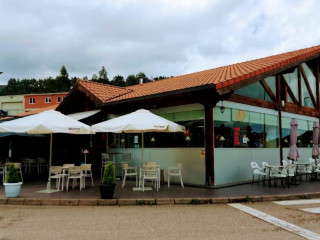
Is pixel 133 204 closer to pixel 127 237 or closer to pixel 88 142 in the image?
pixel 127 237

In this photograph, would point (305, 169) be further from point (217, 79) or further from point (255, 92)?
point (217, 79)

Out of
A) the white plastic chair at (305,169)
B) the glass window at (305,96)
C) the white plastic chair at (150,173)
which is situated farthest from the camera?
the glass window at (305,96)

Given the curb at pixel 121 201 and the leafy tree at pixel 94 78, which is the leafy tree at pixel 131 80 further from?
the curb at pixel 121 201

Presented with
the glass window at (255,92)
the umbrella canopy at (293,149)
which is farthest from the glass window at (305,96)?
the umbrella canopy at (293,149)

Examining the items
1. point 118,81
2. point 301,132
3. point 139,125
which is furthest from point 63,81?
point 139,125

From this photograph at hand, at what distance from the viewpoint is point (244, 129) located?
38.2 ft

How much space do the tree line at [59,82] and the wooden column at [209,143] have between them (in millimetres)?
40325

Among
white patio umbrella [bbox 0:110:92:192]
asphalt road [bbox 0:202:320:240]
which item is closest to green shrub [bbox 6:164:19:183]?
asphalt road [bbox 0:202:320:240]

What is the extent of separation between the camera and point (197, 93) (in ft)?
34.0

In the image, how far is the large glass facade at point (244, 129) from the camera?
1062 centimetres

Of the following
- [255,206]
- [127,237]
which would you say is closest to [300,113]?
[255,206]

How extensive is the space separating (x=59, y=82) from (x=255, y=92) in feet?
203

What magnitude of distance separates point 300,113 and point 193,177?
8059 millimetres

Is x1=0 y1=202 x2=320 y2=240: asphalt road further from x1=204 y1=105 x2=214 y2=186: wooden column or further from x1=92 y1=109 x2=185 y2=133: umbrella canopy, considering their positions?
x1=92 y1=109 x2=185 y2=133: umbrella canopy
